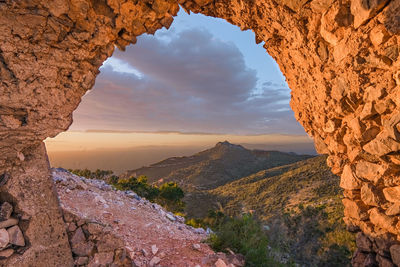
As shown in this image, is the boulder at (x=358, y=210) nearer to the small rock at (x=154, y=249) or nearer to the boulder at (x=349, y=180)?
the boulder at (x=349, y=180)

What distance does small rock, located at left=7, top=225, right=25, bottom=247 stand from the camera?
2668 millimetres

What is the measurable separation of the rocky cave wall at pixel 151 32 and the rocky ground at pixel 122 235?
0.24 metres

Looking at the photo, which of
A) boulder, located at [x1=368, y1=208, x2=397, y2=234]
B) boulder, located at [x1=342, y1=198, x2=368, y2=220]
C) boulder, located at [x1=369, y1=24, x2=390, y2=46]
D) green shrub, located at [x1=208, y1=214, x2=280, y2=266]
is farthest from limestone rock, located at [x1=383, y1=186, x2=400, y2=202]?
green shrub, located at [x1=208, y1=214, x2=280, y2=266]

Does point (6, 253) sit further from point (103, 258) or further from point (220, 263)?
point (220, 263)

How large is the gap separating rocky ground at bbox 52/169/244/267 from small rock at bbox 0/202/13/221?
2.08ft

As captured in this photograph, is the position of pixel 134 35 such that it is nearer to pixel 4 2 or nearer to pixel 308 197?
pixel 4 2

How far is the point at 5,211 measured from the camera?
8.77ft

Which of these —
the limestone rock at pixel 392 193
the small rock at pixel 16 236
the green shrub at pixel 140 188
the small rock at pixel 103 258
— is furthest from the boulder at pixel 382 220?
the green shrub at pixel 140 188

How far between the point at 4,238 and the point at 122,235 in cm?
275

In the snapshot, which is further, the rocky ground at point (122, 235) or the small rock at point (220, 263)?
the small rock at point (220, 263)

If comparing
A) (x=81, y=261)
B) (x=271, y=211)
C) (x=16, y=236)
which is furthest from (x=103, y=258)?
(x=271, y=211)

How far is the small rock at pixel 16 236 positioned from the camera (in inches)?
105

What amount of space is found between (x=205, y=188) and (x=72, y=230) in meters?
27.5

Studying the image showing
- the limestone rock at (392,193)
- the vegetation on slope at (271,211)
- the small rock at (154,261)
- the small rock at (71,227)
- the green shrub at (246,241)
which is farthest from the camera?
the vegetation on slope at (271,211)
